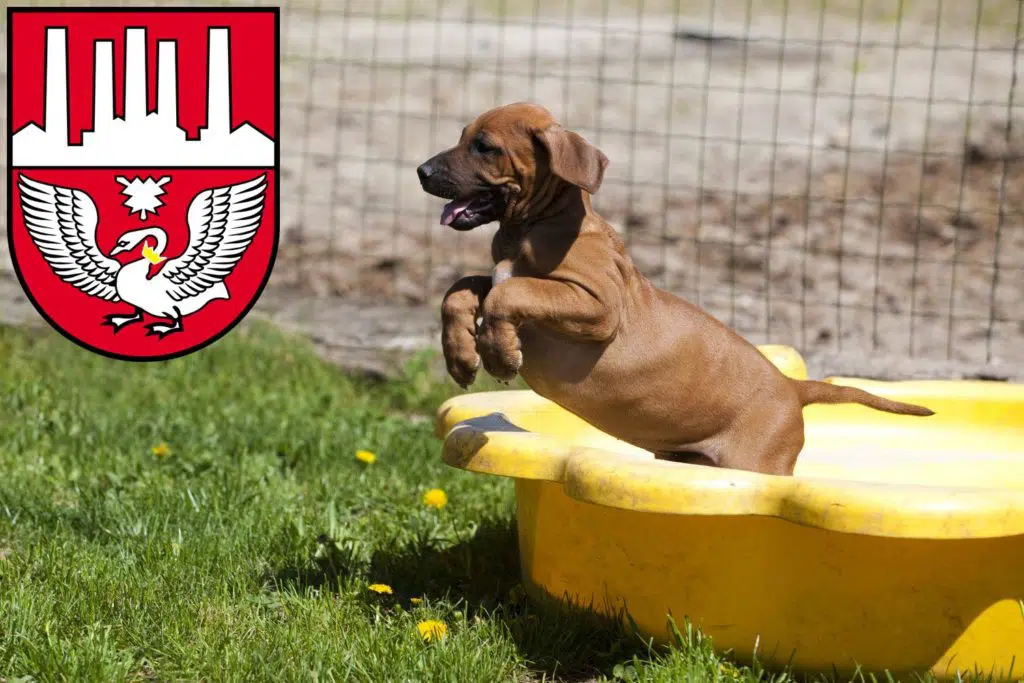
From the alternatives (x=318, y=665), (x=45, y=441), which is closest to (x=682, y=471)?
(x=318, y=665)

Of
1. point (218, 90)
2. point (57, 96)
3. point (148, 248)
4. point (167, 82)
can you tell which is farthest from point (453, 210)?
point (57, 96)

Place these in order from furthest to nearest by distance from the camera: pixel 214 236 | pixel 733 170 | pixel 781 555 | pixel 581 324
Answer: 1. pixel 733 170
2. pixel 214 236
3. pixel 581 324
4. pixel 781 555

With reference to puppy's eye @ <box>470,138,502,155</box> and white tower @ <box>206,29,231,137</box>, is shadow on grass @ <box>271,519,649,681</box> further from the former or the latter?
white tower @ <box>206,29,231,137</box>

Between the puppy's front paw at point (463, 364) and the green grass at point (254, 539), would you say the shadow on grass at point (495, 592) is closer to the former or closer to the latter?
the green grass at point (254, 539)

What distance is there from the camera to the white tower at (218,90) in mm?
5727

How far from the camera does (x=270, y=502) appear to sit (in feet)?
13.9

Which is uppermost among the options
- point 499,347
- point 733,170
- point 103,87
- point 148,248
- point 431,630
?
point 103,87

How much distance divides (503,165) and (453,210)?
0.56 feet

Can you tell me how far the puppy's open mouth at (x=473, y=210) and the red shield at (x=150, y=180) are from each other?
2.39 m

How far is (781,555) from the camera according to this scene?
2998 millimetres

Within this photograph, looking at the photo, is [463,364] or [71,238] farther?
[71,238]

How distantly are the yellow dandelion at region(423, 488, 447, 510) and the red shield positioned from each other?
71.5 inches

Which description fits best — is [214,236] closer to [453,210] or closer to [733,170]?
[453,210]

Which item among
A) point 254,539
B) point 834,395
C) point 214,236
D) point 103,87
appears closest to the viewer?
point 834,395
